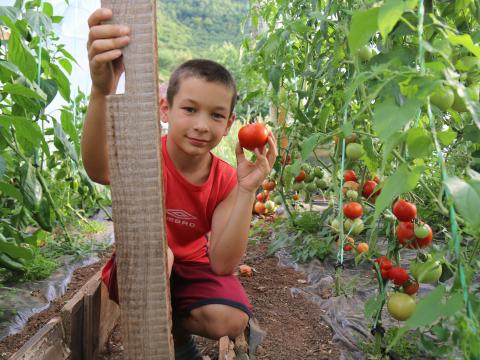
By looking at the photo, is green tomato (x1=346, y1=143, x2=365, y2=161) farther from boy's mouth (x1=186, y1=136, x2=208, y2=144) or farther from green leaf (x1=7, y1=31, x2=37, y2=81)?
green leaf (x1=7, y1=31, x2=37, y2=81)

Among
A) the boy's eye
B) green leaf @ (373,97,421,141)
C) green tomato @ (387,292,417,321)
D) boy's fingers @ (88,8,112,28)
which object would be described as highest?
boy's fingers @ (88,8,112,28)

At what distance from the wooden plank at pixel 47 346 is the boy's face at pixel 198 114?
2.14 feet

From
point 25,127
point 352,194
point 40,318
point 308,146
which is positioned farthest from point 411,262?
point 40,318

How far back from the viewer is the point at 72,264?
2695mm

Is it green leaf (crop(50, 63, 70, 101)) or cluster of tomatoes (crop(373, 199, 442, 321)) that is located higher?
green leaf (crop(50, 63, 70, 101))

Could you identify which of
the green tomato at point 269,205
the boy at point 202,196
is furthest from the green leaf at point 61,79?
the green tomato at point 269,205

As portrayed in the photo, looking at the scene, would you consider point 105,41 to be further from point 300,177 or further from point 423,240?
point 300,177

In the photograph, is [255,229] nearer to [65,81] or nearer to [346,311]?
[346,311]

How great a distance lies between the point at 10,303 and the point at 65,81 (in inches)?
36.7

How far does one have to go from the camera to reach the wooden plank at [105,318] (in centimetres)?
179

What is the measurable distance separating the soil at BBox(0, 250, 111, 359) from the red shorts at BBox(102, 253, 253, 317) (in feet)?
1.34

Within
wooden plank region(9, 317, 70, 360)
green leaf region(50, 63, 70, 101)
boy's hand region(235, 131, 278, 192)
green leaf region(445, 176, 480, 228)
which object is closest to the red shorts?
wooden plank region(9, 317, 70, 360)

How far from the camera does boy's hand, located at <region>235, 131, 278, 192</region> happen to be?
4.81ft

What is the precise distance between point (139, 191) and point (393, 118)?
1.81 ft
